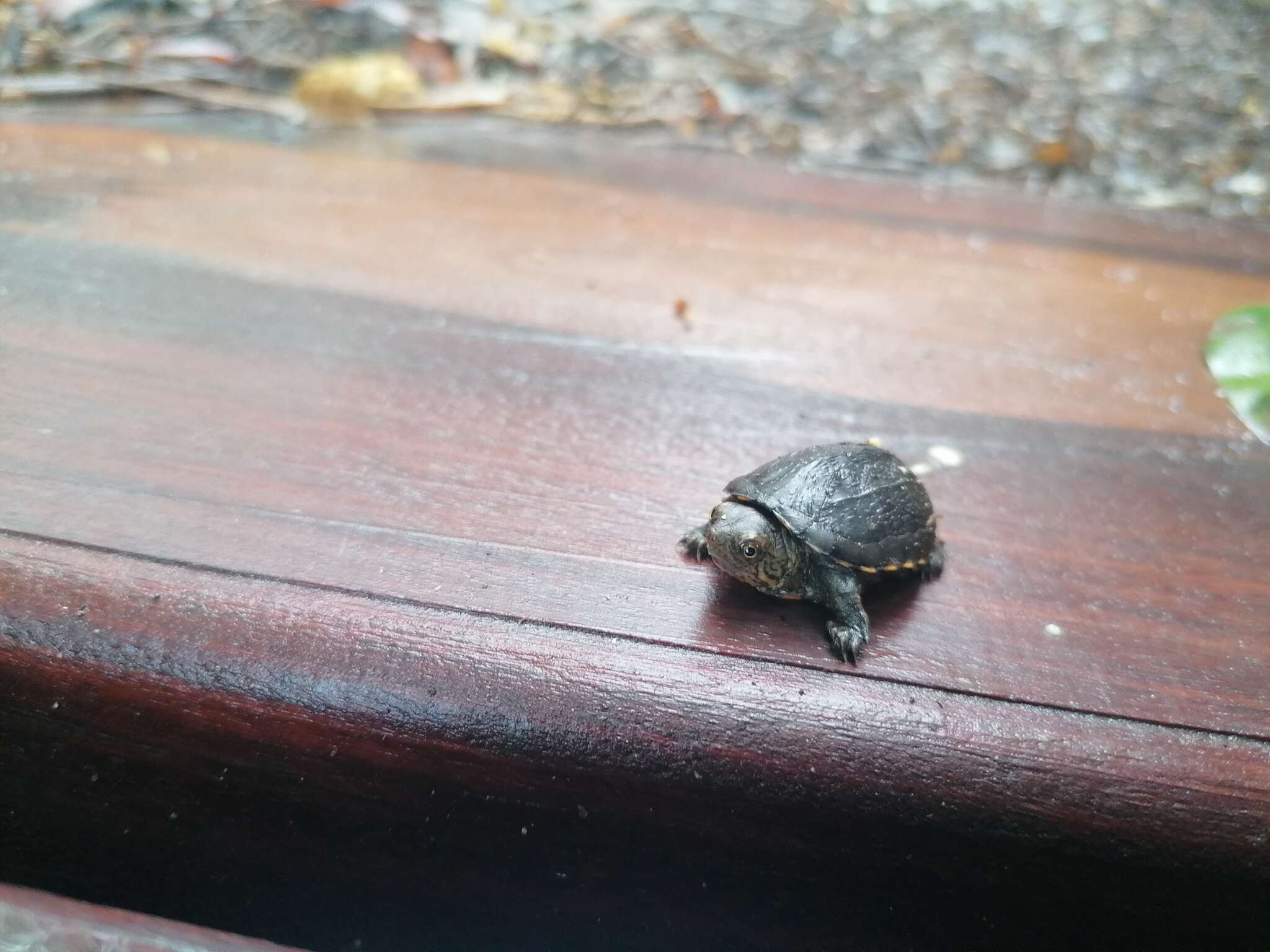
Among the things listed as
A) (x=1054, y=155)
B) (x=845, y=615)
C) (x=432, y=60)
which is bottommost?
(x=1054, y=155)

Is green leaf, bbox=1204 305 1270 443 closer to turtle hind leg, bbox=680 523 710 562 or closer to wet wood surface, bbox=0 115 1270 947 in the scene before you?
wet wood surface, bbox=0 115 1270 947

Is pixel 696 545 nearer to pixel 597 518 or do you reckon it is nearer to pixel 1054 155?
pixel 597 518

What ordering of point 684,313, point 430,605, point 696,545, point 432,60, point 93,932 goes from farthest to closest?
point 432,60
point 684,313
point 696,545
point 430,605
point 93,932

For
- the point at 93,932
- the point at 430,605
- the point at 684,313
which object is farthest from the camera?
the point at 684,313

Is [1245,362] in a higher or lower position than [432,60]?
lower

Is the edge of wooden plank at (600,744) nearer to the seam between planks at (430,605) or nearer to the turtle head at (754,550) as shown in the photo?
the seam between planks at (430,605)

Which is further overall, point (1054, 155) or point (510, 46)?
point (510, 46)

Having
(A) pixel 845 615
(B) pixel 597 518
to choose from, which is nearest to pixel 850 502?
(A) pixel 845 615
